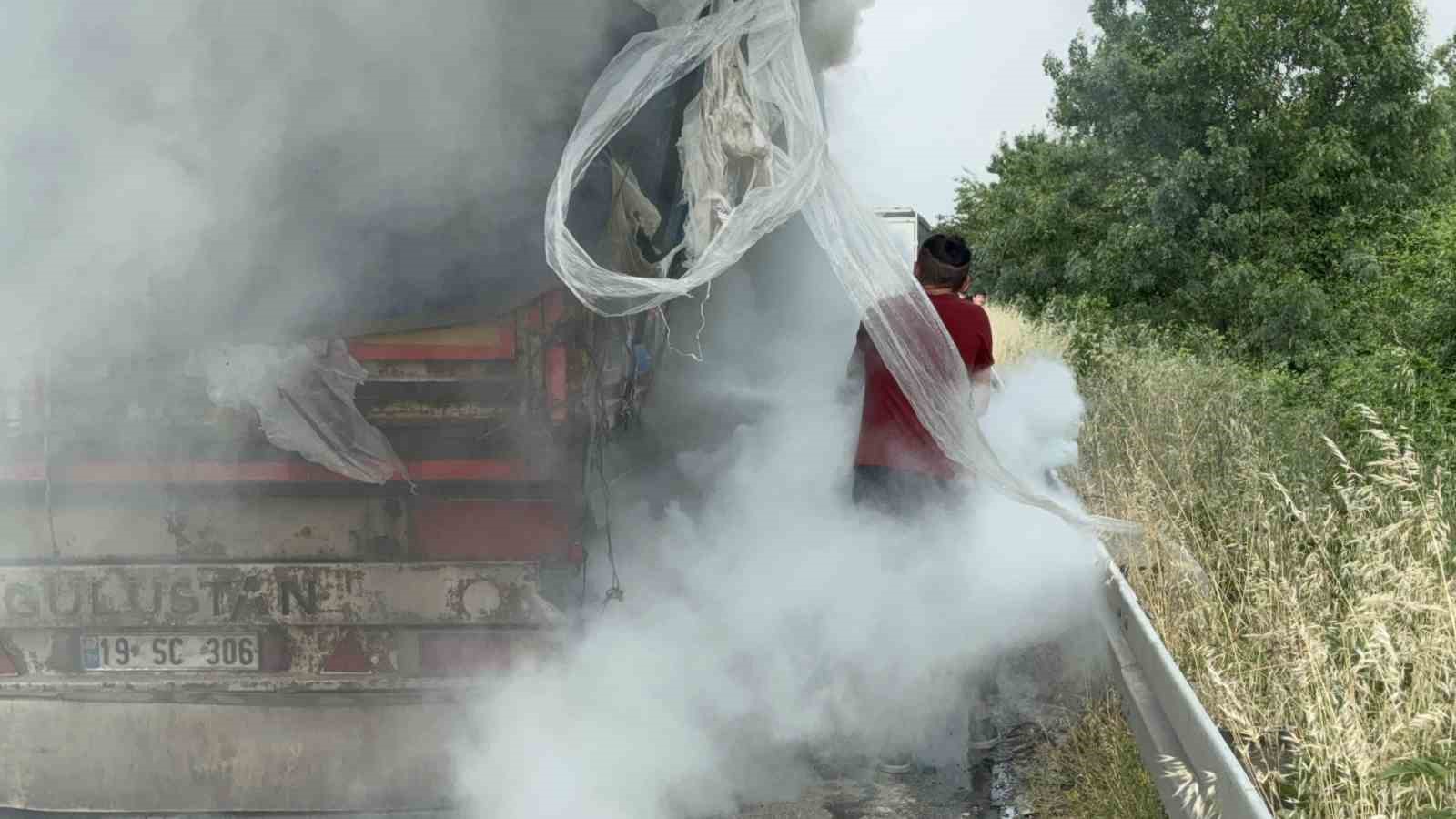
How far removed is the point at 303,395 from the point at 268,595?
0.65 metres

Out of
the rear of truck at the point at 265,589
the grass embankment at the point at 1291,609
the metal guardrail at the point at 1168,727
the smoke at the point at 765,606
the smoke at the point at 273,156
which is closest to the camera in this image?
the metal guardrail at the point at 1168,727

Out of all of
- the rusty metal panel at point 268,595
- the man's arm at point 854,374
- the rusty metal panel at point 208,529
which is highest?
the man's arm at point 854,374

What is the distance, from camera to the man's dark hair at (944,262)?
4961 mm

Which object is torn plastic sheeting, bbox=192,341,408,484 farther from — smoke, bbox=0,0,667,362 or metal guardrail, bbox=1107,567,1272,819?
metal guardrail, bbox=1107,567,1272,819

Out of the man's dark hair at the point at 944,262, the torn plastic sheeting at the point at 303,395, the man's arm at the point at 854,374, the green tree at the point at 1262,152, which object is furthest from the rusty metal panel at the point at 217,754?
the green tree at the point at 1262,152

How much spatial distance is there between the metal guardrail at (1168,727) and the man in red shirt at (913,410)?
28.3 inches

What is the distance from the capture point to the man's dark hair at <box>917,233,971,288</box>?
4.96 m

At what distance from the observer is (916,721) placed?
16.8 feet

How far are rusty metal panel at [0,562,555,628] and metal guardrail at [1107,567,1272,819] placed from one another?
1.83 meters

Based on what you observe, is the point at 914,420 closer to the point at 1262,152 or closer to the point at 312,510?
the point at 312,510

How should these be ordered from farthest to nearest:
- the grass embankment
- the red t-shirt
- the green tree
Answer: the green tree < the red t-shirt < the grass embankment

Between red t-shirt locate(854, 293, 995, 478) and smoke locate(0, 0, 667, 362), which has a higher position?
smoke locate(0, 0, 667, 362)

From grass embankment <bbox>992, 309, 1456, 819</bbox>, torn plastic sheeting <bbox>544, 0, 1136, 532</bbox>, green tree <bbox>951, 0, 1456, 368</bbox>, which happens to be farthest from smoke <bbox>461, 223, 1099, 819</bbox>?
green tree <bbox>951, 0, 1456, 368</bbox>

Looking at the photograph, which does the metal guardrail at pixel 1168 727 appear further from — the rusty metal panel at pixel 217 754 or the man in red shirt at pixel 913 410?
the rusty metal panel at pixel 217 754
